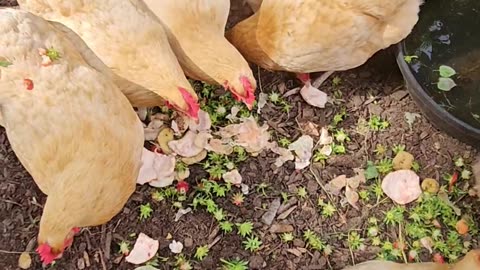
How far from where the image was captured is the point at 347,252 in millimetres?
2822

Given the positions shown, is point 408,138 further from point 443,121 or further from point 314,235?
point 314,235

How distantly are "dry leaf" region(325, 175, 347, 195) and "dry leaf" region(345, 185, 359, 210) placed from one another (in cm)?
3

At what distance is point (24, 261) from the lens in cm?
271

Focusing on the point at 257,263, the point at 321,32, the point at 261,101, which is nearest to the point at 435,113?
the point at 321,32

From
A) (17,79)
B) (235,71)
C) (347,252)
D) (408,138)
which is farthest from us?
(408,138)

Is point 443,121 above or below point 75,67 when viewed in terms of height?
below

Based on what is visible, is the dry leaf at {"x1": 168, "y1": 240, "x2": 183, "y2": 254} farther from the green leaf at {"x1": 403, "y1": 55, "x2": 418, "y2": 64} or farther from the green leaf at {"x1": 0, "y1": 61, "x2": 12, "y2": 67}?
the green leaf at {"x1": 403, "y1": 55, "x2": 418, "y2": 64}

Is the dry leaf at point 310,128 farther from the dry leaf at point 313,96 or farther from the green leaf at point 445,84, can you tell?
the green leaf at point 445,84

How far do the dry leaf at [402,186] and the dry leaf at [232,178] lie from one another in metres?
0.57

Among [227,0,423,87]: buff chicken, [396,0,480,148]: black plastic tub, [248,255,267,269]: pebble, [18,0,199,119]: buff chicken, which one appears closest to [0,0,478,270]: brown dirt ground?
[248,255,267,269]: pebble

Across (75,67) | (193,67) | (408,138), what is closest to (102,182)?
(75,67)

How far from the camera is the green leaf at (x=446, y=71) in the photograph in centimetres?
303

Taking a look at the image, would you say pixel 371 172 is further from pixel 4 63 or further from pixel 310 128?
pixel 4 63

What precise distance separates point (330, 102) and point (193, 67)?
665mm
